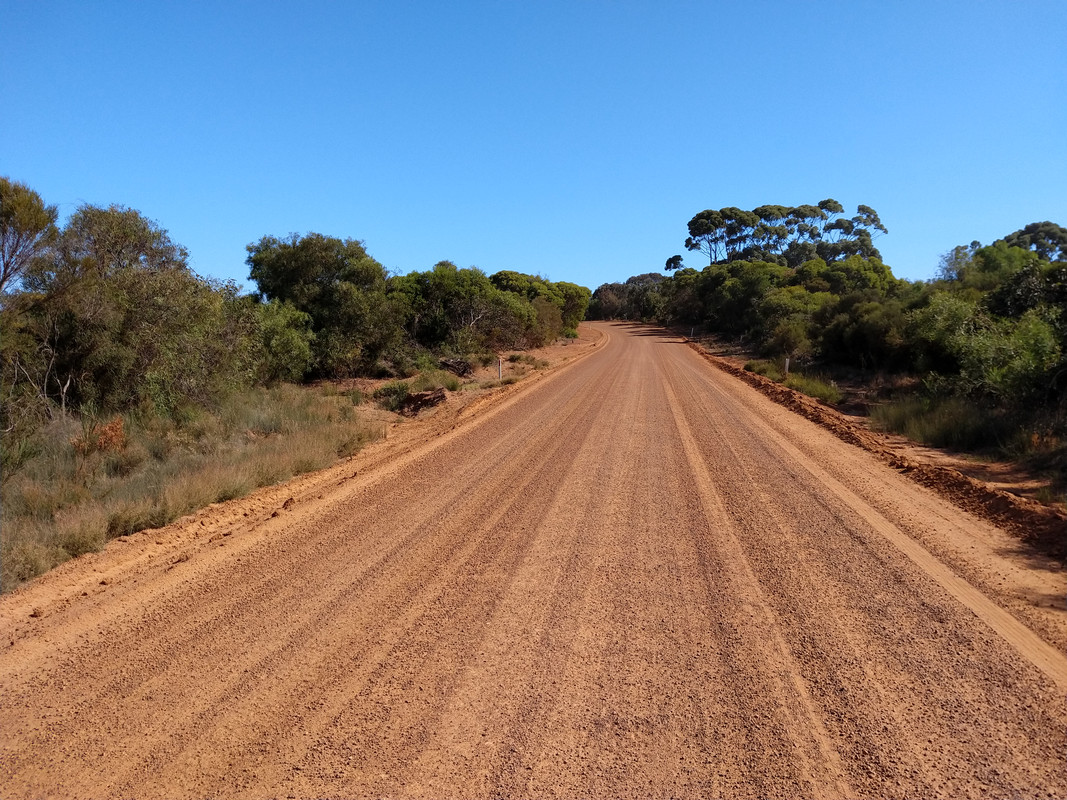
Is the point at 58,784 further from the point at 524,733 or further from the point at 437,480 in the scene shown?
the point at 437,480

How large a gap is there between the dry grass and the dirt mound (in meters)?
9.87

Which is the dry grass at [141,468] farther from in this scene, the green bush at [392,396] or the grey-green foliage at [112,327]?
the green bush at [392,396]

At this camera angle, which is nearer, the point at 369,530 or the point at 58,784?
the point at 58,784

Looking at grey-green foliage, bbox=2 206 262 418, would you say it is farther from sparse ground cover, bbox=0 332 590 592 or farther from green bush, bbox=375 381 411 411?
green bush, bbox=375 381 411 411

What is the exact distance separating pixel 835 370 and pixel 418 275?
20.1 meters

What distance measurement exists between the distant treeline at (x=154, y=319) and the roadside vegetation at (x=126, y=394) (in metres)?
0.04

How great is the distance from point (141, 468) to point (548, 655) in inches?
333

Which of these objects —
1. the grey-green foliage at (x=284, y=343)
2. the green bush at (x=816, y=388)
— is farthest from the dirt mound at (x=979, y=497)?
the grey-green foliage at (x=284, y=343)

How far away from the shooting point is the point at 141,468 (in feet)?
34.6

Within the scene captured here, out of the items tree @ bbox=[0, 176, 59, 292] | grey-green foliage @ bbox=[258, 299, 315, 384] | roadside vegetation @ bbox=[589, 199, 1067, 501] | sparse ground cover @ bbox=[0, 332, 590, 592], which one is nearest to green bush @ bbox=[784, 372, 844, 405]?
roadside vegetation @ bbox=[589, 199, 1067, 501]

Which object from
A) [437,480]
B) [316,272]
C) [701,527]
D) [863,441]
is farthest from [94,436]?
[316,272]

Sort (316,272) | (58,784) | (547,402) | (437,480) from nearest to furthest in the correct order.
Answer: (58,784) < (437,480) < (547,402) < (316,272)

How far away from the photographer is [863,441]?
13562 mm

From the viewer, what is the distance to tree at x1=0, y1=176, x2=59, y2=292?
1089 centimetres
